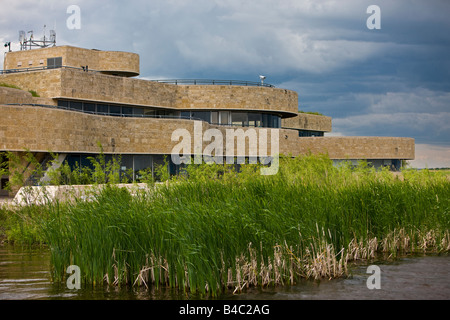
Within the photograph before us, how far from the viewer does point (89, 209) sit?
33.8 ft

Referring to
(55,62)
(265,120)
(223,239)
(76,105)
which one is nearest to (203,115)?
(265,120)

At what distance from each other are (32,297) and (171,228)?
8.96 ft

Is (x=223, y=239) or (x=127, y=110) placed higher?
(x=127, y=110)

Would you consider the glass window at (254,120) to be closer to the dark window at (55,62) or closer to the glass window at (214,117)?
the glass window at (214,117)

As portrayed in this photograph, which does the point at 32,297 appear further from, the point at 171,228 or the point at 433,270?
the point at 433,270

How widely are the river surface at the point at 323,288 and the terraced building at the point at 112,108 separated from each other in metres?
13.1

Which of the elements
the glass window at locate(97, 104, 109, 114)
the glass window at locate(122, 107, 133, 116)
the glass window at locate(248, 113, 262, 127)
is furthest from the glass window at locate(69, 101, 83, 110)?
the glass window at locate(248, 113, 262, 127)

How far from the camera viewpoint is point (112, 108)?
113 feet

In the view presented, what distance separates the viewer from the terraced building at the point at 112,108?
84.9 feet

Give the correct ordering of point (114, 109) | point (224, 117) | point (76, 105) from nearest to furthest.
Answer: point (76, 105), point (114, 109), point (224, 117)

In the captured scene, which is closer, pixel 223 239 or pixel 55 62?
pixel 223 239

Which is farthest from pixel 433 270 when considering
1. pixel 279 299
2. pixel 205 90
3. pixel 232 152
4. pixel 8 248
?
pixel 205 90

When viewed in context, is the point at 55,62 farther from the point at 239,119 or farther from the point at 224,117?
the point at 239,119

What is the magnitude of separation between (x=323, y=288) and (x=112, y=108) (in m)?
28.0
